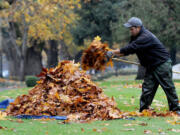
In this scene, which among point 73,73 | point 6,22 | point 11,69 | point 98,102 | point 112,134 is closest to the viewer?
point 112,134

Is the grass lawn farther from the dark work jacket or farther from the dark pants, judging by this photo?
the dark work jacket

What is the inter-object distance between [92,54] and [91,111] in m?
1.31

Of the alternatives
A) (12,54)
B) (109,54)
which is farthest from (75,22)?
(109,54)

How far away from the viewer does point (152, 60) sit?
8516 millimetres

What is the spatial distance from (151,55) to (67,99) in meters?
2.19

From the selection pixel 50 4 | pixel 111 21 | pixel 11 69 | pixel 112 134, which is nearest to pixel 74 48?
pixel 11 69

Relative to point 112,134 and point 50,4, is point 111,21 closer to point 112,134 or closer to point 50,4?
point 50,4

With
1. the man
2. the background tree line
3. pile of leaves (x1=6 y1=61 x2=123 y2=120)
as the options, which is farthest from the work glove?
the background tree line

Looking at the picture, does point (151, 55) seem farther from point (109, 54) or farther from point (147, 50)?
point (109, 54)

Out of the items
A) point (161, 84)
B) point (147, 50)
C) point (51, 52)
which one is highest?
point (51, 52)

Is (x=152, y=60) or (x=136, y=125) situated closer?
(x=136, y=125)

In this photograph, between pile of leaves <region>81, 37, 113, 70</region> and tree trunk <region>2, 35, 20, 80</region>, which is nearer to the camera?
pile of leaves <region>81, 37, 113, 70</region>

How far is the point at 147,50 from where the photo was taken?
27.8ft

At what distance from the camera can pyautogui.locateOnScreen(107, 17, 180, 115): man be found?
8.31 metres
